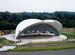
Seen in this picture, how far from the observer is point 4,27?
50188 millimetres

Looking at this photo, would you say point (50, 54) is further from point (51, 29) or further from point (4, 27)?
point (4, 27)

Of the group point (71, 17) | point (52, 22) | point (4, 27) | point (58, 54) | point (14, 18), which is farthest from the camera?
point (71, 17)

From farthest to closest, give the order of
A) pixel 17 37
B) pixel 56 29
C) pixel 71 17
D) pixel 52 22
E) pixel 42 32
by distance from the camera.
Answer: pixel 71 17, pixel 42 32, pixel 56 29, pixel 52 22, pixel 17 37

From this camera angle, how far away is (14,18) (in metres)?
69.4

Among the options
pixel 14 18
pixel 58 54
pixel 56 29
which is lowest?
pixel 58 54

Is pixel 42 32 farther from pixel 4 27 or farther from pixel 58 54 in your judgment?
pixel 58 54

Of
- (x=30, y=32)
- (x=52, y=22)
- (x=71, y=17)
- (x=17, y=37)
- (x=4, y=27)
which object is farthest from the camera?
(x=71, y=17)

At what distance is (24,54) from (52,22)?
19404mm

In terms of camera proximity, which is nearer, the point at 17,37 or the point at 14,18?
the point at 17,37

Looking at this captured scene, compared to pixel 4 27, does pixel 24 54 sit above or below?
below

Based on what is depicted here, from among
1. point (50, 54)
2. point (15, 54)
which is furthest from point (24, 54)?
point (50, 54)

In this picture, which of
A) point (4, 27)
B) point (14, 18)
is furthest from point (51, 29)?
point (14, 18)

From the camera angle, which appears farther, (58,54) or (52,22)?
(52,22)

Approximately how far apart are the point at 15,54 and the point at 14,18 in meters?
55.4
